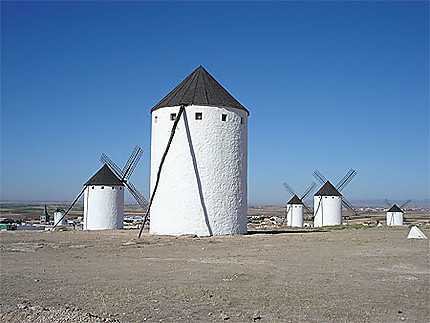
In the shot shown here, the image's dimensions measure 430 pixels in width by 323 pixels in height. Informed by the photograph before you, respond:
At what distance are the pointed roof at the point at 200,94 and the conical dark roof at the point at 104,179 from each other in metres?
8.42

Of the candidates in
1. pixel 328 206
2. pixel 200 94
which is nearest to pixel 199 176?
pixel 200 94

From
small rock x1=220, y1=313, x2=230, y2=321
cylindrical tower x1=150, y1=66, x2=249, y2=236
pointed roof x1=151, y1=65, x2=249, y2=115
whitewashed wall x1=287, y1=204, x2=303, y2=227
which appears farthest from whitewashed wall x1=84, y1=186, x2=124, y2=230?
whitewashed wall x1=287, y1=204, x2=303, y2=227

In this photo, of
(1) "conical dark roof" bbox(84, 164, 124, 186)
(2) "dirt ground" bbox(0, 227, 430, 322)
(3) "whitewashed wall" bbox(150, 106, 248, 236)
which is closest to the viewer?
(2) "dirt ground" bbox(0, 227, 430, 322)

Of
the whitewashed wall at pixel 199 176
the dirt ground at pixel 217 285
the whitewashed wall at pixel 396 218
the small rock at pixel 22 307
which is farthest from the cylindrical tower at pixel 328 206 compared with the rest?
the small rock at pixel 22 307

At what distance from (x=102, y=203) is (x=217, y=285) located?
21.6 m

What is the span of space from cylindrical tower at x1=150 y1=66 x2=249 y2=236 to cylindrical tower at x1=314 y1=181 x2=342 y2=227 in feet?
82.4

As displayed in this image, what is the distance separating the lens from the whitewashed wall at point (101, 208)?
28156 mm

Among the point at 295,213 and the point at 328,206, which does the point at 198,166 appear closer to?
the point at 328,206

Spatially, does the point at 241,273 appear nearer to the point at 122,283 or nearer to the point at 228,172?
the point at 122,283

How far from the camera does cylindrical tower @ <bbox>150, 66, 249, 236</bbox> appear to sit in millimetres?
19688

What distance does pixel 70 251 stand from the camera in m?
13.9

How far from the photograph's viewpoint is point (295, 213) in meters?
50.1

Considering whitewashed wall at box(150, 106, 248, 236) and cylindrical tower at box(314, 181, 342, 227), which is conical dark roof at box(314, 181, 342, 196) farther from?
whitewashed wall at box(150, 106, 248, 236)

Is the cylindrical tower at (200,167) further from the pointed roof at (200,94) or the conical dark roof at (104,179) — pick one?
the conical dark roof at (104,179)
